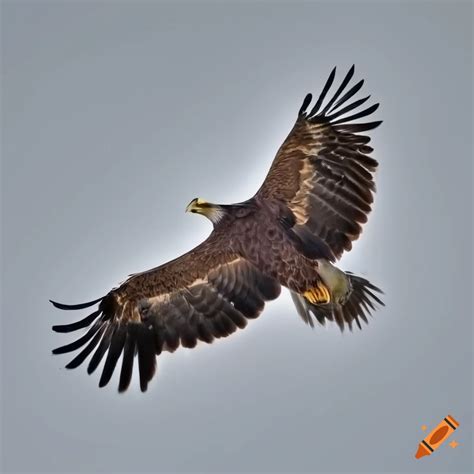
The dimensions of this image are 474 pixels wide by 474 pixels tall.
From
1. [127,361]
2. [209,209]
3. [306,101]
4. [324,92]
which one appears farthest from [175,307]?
[324,92]

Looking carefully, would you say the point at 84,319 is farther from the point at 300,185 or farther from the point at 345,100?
the point at 345,100

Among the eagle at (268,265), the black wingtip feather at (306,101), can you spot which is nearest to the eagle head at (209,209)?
the eagle at (268,265)

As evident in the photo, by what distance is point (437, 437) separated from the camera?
11.8m

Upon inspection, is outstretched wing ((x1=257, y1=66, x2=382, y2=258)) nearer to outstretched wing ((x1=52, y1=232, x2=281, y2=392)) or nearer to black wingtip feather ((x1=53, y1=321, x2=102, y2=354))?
outstretched wing ((x1=52, y1=232, x2=281, y2=392))

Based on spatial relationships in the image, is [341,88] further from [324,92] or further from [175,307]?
[175,307]

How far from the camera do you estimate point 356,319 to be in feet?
37.4

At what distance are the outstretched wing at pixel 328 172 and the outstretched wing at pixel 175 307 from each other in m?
0.77

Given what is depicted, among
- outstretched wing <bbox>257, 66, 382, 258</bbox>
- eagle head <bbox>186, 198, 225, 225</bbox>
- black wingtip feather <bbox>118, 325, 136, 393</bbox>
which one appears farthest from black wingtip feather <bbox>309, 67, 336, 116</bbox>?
black wingtip feather <bbox>118, 325, 136, 393</bbox>

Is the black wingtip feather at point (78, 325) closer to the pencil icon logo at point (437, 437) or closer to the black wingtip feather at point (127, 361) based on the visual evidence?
the black wingtip feather at point (127, 361)

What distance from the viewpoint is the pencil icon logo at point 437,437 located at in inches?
440

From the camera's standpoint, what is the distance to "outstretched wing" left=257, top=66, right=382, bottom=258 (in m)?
11.1

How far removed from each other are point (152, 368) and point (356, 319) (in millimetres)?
2138

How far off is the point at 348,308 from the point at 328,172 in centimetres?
139

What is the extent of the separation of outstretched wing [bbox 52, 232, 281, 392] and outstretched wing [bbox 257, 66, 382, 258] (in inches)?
30.2
